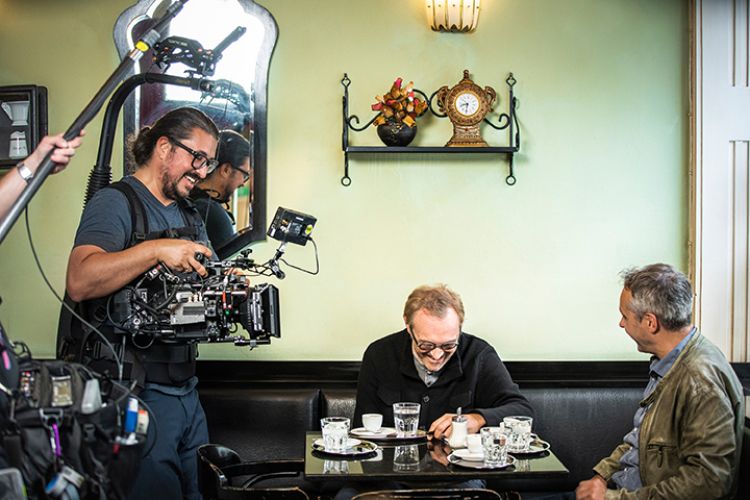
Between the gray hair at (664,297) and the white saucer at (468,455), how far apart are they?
644mm

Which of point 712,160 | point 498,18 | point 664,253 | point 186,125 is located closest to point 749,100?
point 712,160

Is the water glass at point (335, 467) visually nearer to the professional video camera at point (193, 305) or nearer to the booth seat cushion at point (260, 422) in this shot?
the professional video camera at point (193, 305)

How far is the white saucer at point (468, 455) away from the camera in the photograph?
2691 mm

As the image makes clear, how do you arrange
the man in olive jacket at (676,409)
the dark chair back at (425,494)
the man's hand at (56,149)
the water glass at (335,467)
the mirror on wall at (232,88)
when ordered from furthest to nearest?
the mirror on wall at (232,88) < the man in olive jacket at (676,409) < the water glass at (335,467) < the dark chair back at (425,494) < the man's hand at (56,149)

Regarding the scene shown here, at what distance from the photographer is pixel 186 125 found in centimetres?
307

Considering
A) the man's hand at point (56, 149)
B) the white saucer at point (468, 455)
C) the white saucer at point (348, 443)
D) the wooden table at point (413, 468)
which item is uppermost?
the man's hand at point (56, 149)

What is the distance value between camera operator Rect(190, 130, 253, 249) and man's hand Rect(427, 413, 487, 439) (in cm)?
128

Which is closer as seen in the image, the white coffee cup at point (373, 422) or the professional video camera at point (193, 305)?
the professional video camera at point (193, 305)

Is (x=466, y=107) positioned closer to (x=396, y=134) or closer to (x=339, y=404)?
(x=396, y=134)

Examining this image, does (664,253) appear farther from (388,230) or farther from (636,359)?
(388,230)

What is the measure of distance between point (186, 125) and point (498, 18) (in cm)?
142

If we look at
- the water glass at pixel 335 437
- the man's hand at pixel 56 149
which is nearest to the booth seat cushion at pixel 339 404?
the water glass at pixel 335 437

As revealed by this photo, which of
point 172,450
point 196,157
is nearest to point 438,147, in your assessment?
point 196,157

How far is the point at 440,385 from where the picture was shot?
322 cm
